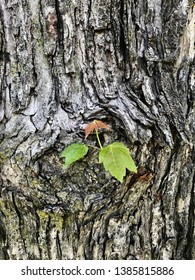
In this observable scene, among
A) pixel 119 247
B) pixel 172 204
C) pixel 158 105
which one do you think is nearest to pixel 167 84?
pixel 158 105

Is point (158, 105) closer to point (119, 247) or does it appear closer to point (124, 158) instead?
point (124, 158)

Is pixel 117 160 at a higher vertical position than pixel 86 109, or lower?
lower
